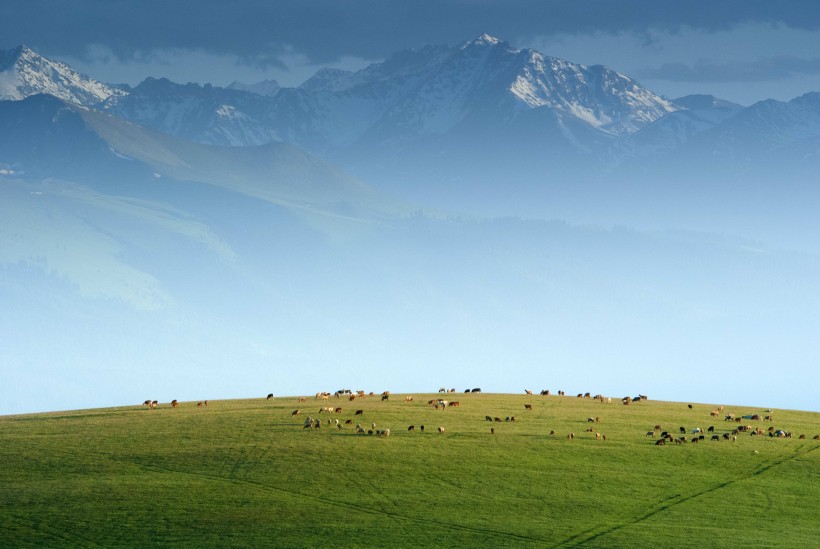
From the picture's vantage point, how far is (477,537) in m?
75.4

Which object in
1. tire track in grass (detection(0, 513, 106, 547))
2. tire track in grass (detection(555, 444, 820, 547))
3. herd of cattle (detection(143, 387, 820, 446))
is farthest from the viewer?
herd of cattle (detection(143, 387, 820, 446))

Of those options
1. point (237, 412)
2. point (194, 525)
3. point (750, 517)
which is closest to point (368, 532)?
point (194, 525)

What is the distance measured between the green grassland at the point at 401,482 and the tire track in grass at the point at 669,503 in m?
0.16

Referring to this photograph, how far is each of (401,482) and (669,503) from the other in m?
21.7

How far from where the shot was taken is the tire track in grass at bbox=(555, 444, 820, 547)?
75.2 metres

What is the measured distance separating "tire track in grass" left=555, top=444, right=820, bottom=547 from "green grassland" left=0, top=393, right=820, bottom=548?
0.16m

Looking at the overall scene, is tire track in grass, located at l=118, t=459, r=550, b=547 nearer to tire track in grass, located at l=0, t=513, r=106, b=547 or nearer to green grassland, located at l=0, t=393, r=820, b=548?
green grassland, located at l=0, t=393, r=820, b=548

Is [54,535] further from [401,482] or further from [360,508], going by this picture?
[401,482]

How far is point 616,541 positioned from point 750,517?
515 inches

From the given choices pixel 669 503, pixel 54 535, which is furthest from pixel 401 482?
pixel 54 535

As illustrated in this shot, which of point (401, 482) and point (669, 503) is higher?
point (401, 482)

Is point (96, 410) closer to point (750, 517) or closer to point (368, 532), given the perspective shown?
point (368, 532)

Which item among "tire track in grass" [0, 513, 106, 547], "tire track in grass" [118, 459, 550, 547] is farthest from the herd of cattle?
"tire track in grass" [0, 513, 106, 547]

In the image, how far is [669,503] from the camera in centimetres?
8400
